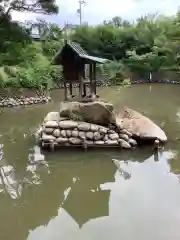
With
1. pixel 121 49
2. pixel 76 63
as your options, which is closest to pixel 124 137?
pixel 76 63

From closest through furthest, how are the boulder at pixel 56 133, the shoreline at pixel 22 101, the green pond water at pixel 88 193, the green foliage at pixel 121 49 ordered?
1. the green pond water at pixel 88 193
2. the boulder at pixel 56 133
3. the shoreline at pixel 22 101
4. the green foliage at pixel 121 49

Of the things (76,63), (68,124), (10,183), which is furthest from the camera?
(76,63)

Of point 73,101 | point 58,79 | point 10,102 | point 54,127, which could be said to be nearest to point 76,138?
point 54,127

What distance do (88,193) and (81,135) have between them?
254cm

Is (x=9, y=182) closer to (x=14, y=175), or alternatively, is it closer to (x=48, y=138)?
(x=14, y=175)

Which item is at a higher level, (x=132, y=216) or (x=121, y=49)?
(x=121, y=49)

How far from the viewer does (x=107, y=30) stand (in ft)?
76.0

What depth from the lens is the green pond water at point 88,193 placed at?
4906mm

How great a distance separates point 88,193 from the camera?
20.4ft

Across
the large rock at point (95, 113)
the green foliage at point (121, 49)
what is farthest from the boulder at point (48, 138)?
the green foliage at point (121, 49)

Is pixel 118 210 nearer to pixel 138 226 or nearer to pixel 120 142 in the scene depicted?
pixel 138 226

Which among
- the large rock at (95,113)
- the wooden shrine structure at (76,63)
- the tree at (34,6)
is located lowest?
the large rock at (95,113)

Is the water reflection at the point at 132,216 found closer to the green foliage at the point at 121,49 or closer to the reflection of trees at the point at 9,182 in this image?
the reflection of trees at the point at 9,182

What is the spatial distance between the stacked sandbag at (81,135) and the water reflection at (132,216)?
1775 mm
